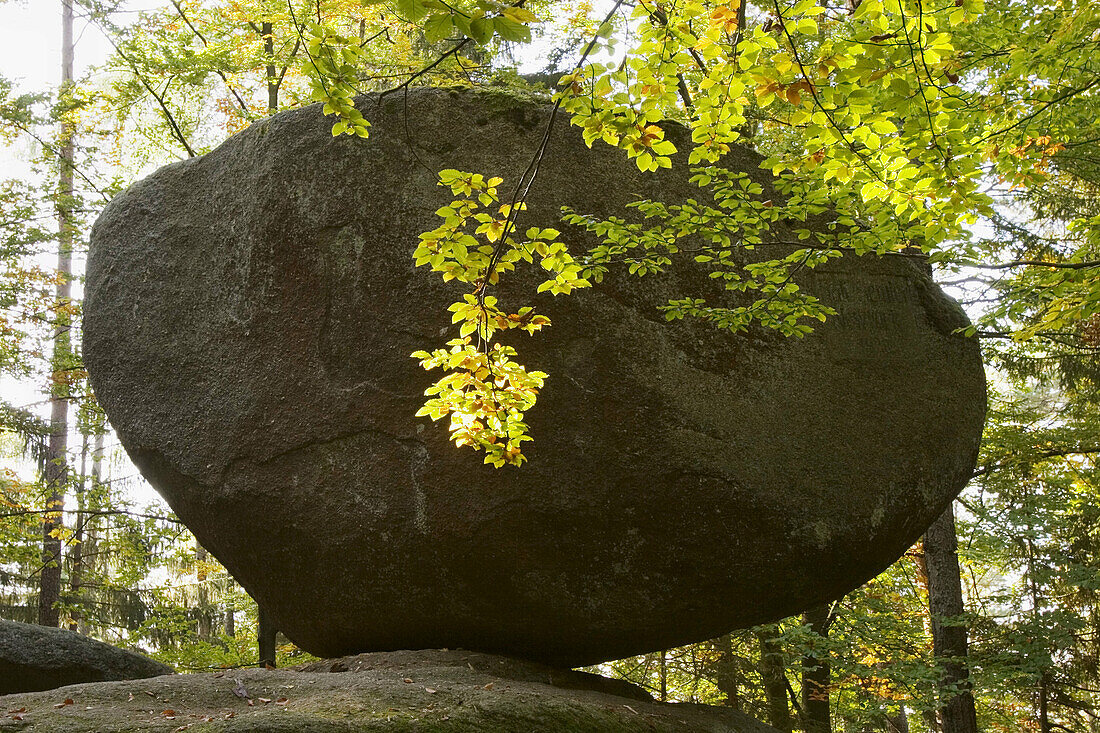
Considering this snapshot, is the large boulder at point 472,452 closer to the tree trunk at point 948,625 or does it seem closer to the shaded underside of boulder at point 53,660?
the shaded underside of boulder at point 53,660

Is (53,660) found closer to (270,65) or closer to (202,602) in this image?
(270,65)

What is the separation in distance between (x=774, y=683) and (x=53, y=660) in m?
8.48

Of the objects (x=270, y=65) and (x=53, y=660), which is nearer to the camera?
(x=53, y=660)

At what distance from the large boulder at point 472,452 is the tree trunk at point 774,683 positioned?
5858mm

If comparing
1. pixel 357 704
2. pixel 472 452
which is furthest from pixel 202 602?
pixel 357 704

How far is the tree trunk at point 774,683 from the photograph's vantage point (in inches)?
403

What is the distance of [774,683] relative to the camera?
34.1 ft

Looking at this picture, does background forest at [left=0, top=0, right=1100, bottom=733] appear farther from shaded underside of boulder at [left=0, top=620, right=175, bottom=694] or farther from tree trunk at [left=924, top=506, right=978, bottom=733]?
shaded underside of boulder at [left=0, top=620, right=175, bottom=694]

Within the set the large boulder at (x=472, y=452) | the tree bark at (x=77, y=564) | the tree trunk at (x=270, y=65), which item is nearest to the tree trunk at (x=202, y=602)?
the tree bark at (x=77, y=564)

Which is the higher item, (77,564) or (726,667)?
(77,564)

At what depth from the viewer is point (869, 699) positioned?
9.25 m

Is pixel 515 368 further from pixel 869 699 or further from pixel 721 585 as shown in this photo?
pixel 869 699

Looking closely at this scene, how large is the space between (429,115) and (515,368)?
2.39 m

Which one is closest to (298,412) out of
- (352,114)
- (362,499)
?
(362,499)
